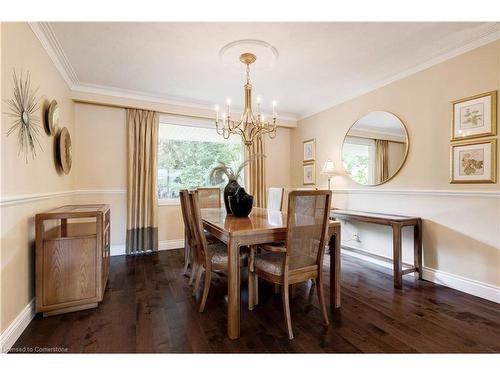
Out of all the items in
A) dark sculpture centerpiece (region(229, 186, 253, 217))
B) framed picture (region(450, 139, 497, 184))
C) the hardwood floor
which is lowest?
the hardwood floor

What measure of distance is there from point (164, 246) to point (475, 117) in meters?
4.25

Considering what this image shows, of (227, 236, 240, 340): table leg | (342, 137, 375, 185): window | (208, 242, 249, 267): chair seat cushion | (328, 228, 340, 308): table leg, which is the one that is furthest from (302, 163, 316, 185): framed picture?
(227, 236, 240, 340): table leg

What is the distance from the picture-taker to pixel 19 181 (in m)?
1.80

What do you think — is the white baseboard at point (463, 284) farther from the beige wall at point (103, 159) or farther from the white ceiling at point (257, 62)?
the beige wall at point (103, 159)

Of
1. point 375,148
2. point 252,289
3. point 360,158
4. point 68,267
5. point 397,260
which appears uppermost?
point 375,148

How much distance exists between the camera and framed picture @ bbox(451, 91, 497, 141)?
2.25 meters

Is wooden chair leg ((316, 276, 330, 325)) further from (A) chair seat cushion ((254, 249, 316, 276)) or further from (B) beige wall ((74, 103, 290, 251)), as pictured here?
(B) beige wall ((74, 103, 290, 251))

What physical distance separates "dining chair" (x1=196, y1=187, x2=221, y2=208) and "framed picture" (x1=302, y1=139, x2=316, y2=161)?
6.23 ft

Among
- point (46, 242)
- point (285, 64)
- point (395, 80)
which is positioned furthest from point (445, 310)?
point (46, 242)

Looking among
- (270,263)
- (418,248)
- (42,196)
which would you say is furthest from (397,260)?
(42,196)

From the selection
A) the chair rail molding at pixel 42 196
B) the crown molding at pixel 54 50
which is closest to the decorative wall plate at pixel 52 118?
the crown molding at pixel 54 50

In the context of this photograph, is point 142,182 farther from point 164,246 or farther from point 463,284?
point 463,284

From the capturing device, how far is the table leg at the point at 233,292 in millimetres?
1691
